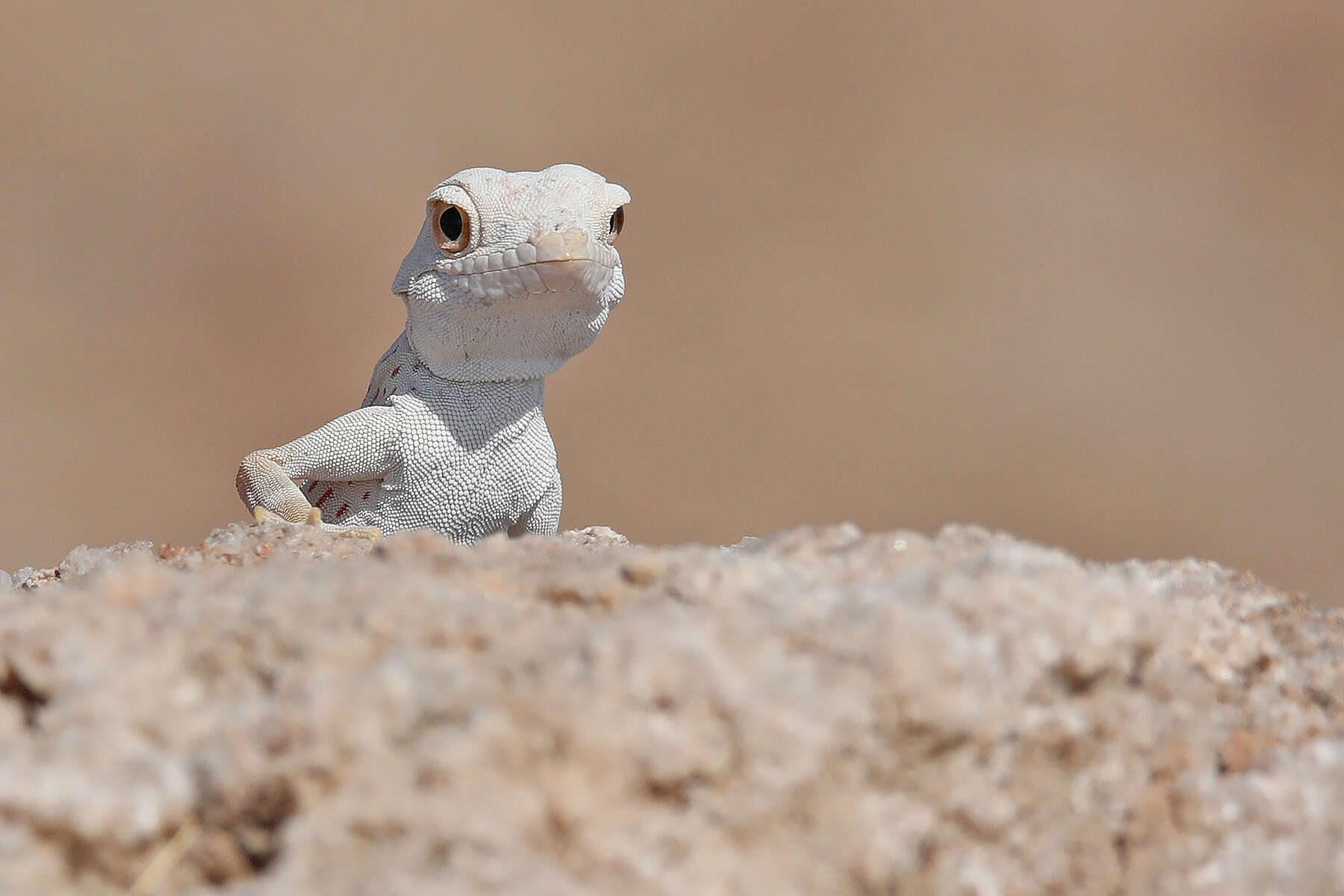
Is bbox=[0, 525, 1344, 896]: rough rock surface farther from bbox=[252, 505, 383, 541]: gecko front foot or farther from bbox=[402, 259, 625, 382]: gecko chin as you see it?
bbox=[402, 259, 625, 382]: gecko chin

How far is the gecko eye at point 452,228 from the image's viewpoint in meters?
2.47

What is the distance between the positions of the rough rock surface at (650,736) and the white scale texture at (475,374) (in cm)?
135

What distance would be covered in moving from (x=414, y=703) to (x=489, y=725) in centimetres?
6

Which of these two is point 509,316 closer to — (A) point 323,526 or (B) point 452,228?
(B) point 452,228

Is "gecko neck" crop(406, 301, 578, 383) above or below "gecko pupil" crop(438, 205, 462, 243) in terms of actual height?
below

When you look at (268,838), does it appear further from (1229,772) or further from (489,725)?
(1229,772)

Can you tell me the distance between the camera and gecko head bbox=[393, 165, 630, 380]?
2402 mm

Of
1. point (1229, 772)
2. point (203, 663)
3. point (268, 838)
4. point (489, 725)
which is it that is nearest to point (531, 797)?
point (489, 725)

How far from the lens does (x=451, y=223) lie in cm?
252

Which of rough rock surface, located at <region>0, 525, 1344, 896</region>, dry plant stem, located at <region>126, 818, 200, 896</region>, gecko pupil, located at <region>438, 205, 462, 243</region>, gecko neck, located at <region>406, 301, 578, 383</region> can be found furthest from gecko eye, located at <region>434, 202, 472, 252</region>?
dry plant stem, located at <region>126, 818, 200, 896</region>

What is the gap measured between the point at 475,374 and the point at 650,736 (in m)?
1.85

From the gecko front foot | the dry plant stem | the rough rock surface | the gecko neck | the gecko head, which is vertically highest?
the gecko head

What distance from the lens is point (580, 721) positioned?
32.7 inches

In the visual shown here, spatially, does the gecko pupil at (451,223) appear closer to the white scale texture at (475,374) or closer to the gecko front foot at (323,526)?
the white scale texture at (475,374)
